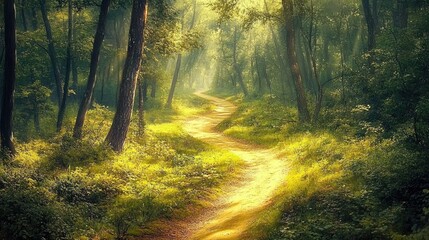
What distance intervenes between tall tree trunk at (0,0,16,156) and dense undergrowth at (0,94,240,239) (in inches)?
38.2

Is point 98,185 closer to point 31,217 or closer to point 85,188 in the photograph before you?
point 85,188

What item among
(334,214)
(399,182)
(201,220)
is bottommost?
(201,220)

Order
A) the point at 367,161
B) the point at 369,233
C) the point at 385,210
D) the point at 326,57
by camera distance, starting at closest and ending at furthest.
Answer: the point at 369,233 < the point at 385,210 < the point at 367,161 < the point at 326,57

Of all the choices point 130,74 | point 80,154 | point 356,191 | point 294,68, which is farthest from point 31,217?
point 294,68

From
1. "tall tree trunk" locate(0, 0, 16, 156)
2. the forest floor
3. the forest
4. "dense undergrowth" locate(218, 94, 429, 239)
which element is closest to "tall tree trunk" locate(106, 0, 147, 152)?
the forest

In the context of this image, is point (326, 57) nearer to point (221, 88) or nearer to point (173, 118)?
point (173, 118)

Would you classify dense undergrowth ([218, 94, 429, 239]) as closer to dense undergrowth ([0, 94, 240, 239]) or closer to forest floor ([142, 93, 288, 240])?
forest floor ([142, 93, 288, 240])

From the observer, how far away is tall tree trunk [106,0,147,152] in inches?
646

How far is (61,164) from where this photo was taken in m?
14.3

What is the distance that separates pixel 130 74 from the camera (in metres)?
16.6

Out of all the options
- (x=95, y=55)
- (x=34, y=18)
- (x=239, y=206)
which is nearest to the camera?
(x=239, y=206)

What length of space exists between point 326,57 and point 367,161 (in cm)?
3555

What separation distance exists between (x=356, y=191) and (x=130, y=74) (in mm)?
11679

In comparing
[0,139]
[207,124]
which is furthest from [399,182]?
[207,124]
